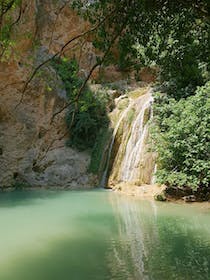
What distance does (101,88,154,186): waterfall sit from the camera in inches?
576

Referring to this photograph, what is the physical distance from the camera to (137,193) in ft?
44.7

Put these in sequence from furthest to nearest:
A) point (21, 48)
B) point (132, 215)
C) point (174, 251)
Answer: point (21, 48)
point (132, 215)
point (174, 251)

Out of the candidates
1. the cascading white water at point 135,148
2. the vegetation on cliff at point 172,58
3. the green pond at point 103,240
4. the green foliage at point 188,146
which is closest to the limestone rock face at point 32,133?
the cascading white water at point 135,148

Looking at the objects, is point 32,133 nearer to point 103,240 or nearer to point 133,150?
point 133,150

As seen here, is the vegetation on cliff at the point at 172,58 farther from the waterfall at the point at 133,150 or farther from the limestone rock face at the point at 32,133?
the limestone rock face at the point at 32,133

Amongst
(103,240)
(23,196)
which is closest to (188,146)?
(103,240)

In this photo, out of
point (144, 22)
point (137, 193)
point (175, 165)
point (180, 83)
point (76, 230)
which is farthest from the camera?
point (180, 83)

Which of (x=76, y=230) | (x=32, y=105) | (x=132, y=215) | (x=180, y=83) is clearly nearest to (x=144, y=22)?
(x=76, y=230)

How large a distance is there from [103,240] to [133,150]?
8.33 metres

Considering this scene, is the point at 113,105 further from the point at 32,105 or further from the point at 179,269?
the point at 179,269

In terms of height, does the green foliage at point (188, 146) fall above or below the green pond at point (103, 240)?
above

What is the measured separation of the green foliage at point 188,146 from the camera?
36.7 feet

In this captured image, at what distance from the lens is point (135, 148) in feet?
50.5

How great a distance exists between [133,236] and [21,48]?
1203 cm
